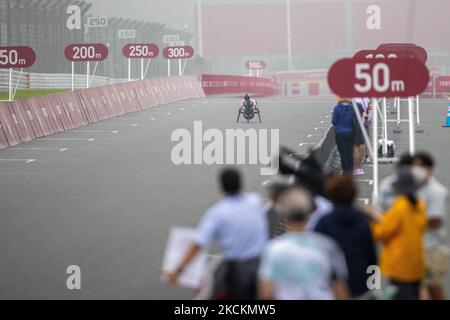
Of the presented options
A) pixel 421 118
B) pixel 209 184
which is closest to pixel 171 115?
pixel 421 118

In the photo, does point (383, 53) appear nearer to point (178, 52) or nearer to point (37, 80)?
point (37, 80)

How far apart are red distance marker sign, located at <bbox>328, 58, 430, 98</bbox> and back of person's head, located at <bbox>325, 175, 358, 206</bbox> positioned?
679cm

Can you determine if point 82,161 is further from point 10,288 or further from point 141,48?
point 141,48

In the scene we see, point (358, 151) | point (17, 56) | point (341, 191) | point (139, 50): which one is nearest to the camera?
point (341, 191)

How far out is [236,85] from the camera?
238 ft

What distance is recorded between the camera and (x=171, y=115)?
Answer: 43062mm

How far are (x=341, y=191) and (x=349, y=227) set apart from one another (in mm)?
327

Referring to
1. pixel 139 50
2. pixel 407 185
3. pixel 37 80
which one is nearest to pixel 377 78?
pixel 407 185

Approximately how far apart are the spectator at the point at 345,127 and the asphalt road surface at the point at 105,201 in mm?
819

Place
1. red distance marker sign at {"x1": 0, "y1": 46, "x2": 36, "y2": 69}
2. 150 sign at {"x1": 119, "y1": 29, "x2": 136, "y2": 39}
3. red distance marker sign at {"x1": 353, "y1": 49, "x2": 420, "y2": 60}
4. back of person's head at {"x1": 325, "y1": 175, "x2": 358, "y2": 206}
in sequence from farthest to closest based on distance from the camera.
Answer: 1. 150 sign at {"x1": 119, "y1": 29, "x2": 136, "y2": 39}
2. red distance marker sign at {"x1": 0, "y1": 46, "x2": 36, "y2": 69}
3. red distance marker sign at {"x1": 353, "y1": 49, "x2": 420, "y2": 60}
4. back of person's head at {"x1": 325, "y1": 175, "x2": 358, "y2": 206}

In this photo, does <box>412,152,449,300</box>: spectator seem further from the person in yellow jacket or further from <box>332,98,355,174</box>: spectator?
<box>332,98,355,174</box>: spectator

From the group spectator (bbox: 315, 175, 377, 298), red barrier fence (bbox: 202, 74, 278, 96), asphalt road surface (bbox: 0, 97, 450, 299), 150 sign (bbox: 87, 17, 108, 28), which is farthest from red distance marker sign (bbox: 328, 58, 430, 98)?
red barrier fence (bbox: 202, 74, 278, 96)

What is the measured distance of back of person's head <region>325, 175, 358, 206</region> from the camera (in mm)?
8469
